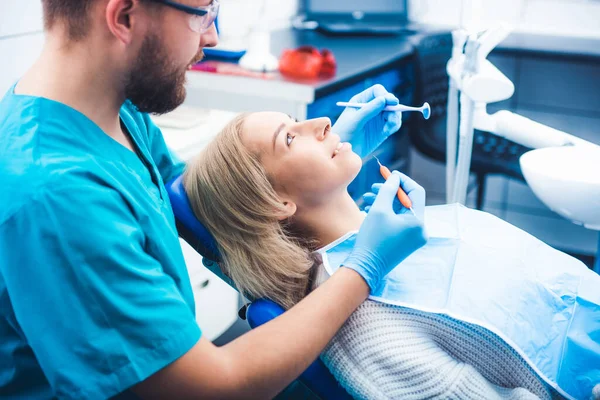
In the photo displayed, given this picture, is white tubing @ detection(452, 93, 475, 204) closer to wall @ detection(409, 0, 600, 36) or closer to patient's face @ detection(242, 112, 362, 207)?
patient's face @ detection(242, 112, 362, 207)

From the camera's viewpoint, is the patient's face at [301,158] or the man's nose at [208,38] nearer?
the man's nose at [208,38]

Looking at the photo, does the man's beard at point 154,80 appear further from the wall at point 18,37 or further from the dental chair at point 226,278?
the wall at point 18,37

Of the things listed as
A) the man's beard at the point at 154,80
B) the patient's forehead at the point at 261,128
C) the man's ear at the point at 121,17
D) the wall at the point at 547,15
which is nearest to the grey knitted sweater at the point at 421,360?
the patient's forehead at the point at 261,128

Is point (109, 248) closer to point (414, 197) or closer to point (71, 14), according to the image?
point (71, 14)

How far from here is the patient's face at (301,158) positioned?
131 cm

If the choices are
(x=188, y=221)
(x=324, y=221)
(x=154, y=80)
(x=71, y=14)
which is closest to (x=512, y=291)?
(x=324, y=221)

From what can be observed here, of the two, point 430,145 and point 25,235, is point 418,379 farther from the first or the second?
point 430,145

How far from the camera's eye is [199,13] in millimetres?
1002

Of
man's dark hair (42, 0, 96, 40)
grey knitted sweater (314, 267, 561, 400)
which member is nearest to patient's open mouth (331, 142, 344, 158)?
grey knitted sweater (314, 267, 561, 400)

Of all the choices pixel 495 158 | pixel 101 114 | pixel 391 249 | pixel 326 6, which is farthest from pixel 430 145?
pixel 101 114

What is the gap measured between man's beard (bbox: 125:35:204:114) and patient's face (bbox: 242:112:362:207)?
A: 10.9 inches

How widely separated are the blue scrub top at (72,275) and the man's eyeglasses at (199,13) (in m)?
0.23

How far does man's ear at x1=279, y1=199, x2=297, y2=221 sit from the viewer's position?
1.29 m

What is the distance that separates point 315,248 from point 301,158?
0.20 metres
